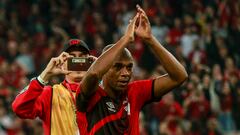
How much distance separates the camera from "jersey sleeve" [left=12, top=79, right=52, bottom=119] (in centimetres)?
626

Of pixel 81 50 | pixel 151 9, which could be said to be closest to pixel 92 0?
pixel 151 9

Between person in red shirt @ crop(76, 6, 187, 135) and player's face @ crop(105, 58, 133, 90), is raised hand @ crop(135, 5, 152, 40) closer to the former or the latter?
person in red shirt @ crop(76, 6, 187, 135)

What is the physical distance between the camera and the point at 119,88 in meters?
5.56

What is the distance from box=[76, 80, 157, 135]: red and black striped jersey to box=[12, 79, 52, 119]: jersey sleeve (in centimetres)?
79

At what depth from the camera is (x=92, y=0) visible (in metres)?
17.9

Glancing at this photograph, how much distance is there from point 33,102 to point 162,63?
1288 millimetres

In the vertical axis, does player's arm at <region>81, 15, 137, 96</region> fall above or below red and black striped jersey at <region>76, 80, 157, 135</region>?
above

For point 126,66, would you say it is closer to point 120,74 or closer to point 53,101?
point 120,74

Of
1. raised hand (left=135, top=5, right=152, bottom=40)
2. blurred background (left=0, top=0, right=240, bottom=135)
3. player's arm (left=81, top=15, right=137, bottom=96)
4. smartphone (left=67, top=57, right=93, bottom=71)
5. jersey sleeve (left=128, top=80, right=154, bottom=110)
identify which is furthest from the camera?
blurred background (left=0, top=0, right=240, bottom=135)

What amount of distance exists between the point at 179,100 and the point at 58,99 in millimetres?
6238

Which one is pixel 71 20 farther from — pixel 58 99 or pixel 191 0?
pixel 58 99

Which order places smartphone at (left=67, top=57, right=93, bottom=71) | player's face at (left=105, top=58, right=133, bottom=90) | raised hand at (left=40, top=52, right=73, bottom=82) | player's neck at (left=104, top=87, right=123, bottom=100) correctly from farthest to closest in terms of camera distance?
raised hand at (left=40, top=52, right=73, bottom=82), smartphone at (left=67, top=57, right=93, bottom=71), player's neck at (left=104, top=87, right=123, bottom=100), player's face at (left=105, top=58, right=133, bottom=90)

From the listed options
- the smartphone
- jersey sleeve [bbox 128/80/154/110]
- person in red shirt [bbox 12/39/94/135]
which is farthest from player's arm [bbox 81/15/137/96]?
person in red shirt [bbox 12/39/94/135]

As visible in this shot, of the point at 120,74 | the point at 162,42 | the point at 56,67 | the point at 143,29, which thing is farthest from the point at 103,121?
the point at 162,42
